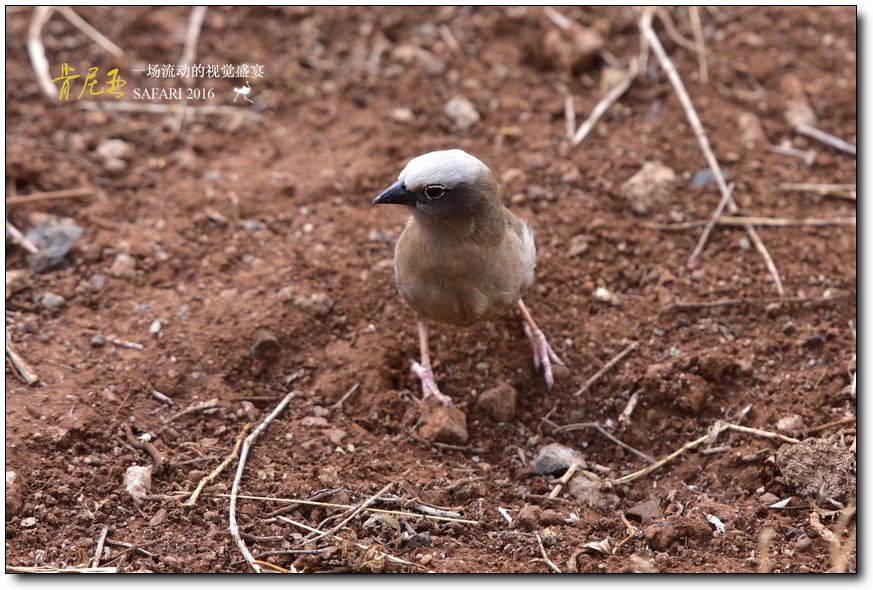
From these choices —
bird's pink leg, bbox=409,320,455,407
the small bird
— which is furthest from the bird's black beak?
bird's pink leg, bbox=409,320,455,407

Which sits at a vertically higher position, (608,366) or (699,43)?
(699,43)

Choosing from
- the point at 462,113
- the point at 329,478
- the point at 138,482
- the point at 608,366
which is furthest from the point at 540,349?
the point at 138,482

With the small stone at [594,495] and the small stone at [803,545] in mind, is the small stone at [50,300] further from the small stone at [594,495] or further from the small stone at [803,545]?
the small stone at [803,545]

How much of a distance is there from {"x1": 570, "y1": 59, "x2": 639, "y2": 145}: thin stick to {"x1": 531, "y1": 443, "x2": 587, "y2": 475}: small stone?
9.13ft

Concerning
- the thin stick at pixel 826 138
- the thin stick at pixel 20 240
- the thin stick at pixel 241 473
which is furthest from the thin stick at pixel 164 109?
the thin stick at pixel 826 138

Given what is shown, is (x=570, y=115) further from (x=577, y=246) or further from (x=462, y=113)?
(x=577, y=246)

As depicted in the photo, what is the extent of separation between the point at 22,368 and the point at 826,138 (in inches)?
235

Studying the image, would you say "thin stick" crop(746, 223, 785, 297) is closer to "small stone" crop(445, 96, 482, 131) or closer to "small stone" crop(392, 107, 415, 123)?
"small stone" crop(445, 96, 482, 131)

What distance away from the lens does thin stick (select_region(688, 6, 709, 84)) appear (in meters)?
6.28

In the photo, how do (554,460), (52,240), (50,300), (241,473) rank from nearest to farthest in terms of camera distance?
1. (241,473)
2. (554,460)
3. (50,300)
4. (52,240)

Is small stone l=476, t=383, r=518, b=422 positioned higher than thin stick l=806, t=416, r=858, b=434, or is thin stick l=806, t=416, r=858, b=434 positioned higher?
thin stick l=806, t=416, r=858, b=434

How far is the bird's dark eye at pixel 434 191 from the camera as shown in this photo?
3.89 metres

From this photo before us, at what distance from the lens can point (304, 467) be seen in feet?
12.7

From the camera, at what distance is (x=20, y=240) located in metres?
4.95
